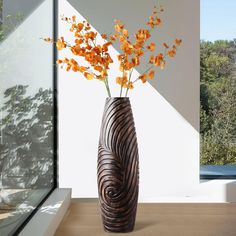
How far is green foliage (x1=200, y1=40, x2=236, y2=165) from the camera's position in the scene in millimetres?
4734

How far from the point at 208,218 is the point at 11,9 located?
1718 millimetres

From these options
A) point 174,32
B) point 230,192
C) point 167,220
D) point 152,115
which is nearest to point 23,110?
point 167,220

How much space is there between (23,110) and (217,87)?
2.45 metres

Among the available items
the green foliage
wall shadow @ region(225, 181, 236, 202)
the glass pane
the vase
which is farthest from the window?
the vase

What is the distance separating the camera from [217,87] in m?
4.75

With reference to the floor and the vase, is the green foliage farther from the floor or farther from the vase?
the vase

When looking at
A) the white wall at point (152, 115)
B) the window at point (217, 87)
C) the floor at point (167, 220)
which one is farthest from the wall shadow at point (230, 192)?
the floor at point (167, 220)

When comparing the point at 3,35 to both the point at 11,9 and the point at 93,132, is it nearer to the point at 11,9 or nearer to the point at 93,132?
the point at 11,9

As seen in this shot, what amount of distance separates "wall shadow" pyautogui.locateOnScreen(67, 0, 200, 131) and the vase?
69.4 inches

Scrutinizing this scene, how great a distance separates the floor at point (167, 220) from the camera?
2.94m

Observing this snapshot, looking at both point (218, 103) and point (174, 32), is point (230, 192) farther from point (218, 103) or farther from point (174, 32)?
point (174, 32)

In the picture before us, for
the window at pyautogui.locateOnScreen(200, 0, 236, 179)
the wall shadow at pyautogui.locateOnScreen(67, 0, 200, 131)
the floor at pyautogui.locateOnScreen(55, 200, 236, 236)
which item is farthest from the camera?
the window at pyautogui.locateOnScreen(200, 0, 236, 179)

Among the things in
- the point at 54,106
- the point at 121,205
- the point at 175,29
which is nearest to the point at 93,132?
the point at 54,106

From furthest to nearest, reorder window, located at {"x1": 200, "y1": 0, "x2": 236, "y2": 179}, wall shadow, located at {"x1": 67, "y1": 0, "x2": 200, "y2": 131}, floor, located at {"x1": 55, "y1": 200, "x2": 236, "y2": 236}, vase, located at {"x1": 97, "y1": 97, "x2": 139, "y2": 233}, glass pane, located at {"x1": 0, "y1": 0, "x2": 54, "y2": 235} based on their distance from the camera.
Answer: window, located at {"x1": 200, "y1": 0, "x2": 236, "y2": 179} < wall shadow, located at {"x1": 67, "y1": 0, "x2": 200, "y2": 131} < floor, located at {"x1": 55, "y1": 200, "x2": 236, "y2": 236} < vase, located at {"x1": 97, "y1": 97, "x2": 139, "y2": 233} < glass pane, located at {"x1": 0, "y1": 0, "x2": 54, "y2": 235}
